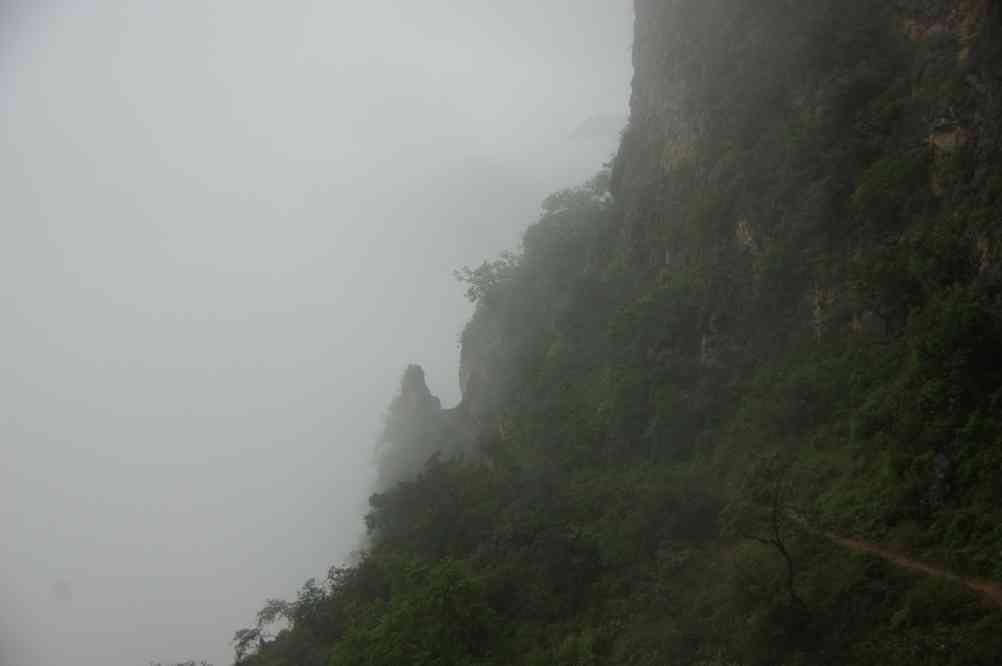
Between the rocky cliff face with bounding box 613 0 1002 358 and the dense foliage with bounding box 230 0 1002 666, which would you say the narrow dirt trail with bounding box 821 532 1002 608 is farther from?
the rocky cliff face with bounding box 613 0 1002 358

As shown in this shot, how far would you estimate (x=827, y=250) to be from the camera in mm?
21750

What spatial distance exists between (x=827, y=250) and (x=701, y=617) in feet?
39.9

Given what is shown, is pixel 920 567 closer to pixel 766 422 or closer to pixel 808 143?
pixel 766 422

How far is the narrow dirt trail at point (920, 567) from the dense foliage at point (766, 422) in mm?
167

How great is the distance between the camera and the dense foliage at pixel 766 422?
13.4m

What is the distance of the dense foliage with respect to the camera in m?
13.4

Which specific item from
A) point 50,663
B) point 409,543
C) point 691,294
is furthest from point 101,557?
point 691,294

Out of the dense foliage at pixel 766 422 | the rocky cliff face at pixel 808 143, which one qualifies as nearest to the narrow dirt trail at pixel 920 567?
the dense foliage at pixel 766 422

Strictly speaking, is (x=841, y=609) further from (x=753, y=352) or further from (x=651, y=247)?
(x=651, y=247)

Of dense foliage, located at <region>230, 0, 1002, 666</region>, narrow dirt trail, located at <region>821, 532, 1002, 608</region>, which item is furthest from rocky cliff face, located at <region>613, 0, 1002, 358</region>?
narrow dirt trail, located at <region>821, 532, 1002, 608</region>

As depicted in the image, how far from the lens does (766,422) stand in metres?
21.1

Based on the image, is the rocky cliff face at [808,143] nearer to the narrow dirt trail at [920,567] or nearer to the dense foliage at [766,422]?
the dense foliage at [766,422]

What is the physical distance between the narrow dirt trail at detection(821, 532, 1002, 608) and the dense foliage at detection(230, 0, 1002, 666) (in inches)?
6.6

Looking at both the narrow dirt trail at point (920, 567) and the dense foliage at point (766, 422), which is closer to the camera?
the narrow dirt trail at point (920, 567)
